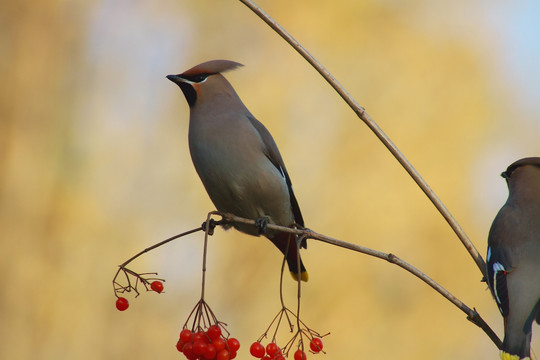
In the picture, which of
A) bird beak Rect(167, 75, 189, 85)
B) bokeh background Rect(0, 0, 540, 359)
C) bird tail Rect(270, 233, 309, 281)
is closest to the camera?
bird beak Rect(167, 75, 189, 85)

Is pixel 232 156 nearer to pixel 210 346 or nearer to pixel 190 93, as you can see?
pixel 190 93

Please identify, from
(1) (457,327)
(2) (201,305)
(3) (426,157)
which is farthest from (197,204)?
(2) (201,305)

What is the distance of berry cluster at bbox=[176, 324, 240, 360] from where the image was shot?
2.17 meters

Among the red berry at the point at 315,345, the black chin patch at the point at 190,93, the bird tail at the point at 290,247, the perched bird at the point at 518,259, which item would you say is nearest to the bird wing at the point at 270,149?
the bird tail at the point at 290,247

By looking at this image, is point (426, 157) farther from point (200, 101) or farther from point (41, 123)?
point (200, 101)

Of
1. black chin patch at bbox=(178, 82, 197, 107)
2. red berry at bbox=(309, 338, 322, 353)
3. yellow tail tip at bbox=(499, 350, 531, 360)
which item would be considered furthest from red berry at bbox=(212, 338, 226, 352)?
→ black chin patch at bbox=(178, 82, 197, 107)

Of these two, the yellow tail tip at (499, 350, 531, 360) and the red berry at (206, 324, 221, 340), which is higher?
the red berry at (206, 324, 221, 340)

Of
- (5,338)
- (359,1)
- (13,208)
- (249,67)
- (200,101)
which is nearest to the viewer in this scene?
(200,101)

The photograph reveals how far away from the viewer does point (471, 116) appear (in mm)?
8688

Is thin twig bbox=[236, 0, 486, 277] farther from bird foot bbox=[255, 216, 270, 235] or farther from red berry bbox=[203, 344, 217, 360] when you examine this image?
bird foot bbox=[255, 216, 270, 235]

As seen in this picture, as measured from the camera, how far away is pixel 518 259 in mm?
2627

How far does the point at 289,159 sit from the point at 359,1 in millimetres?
2313

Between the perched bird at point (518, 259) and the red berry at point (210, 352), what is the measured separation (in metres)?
0.89

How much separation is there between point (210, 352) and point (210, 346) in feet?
0.06
